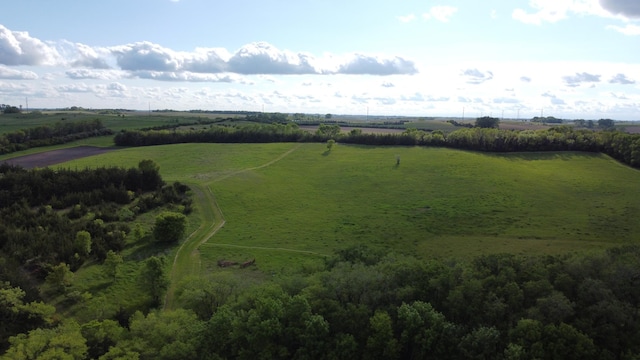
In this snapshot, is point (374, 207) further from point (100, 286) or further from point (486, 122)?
point (486, 122)

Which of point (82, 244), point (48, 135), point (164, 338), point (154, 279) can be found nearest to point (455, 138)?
point (154, 279)

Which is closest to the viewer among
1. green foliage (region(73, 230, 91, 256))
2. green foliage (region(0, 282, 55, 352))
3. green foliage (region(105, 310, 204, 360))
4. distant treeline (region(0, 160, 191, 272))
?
green foliage (region(105, 310, 204, 360))

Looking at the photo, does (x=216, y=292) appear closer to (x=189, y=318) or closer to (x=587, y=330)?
(x=189, y=318)

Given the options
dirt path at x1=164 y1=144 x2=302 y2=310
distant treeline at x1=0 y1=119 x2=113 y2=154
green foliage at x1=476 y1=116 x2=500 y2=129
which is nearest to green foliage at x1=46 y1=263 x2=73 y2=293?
dirt path at x1=164 y1=144 x2=302 y2=310

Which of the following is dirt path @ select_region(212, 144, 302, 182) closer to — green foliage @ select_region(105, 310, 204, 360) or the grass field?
the grass field

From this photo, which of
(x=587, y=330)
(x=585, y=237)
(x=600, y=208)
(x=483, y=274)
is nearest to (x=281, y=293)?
(x=483, y=274)
